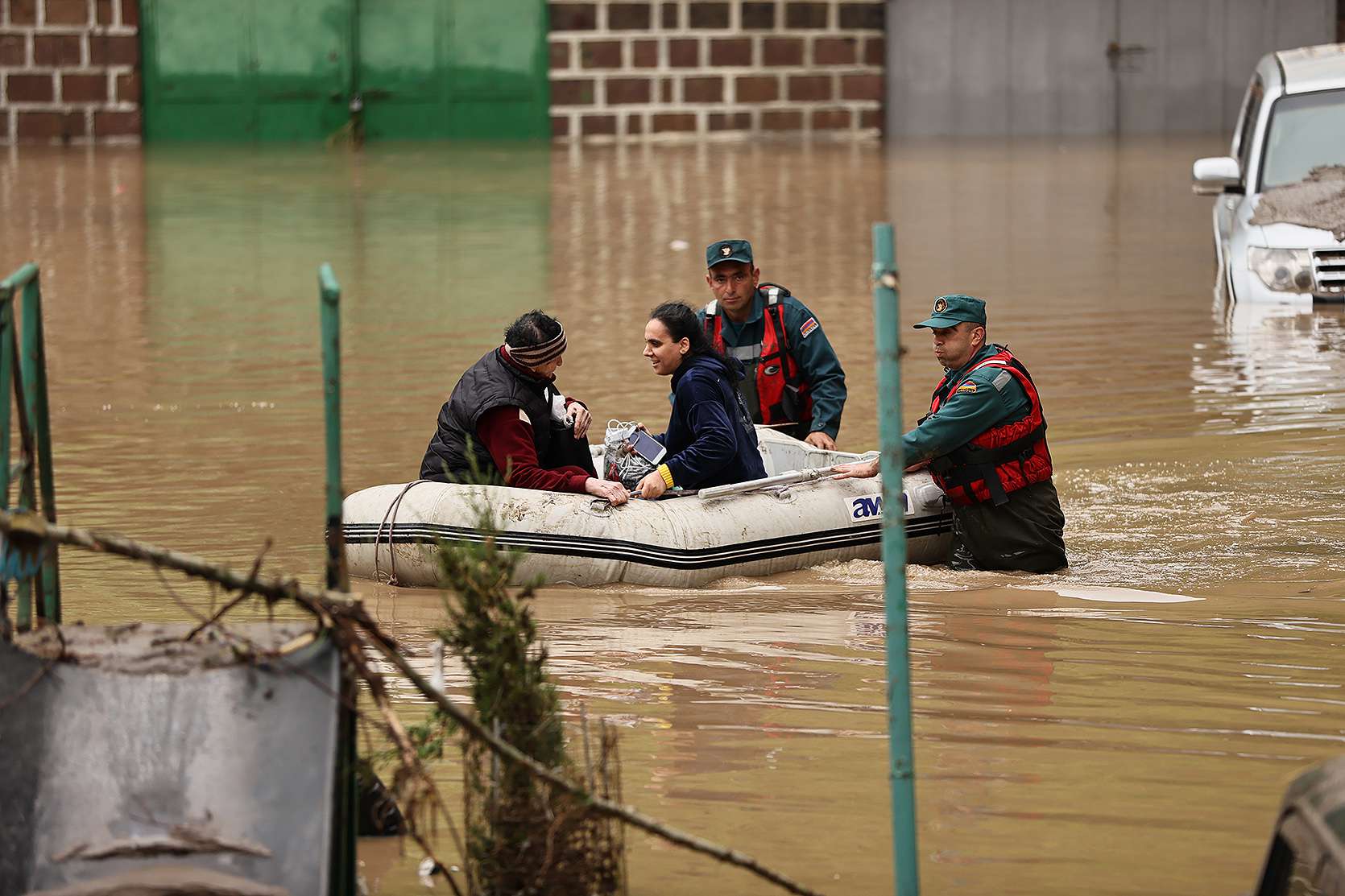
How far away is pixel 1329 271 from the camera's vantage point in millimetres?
12062

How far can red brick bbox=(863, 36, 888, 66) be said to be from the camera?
2622 cm

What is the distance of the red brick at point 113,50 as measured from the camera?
2477cm

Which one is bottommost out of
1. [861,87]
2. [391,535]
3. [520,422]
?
[391,535]

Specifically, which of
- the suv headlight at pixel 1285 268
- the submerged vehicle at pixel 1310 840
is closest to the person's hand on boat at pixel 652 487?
the submerged vehicle at pixel 1310 840

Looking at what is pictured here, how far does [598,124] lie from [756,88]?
2.26 m

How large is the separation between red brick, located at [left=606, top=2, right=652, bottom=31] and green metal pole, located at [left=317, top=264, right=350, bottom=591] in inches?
873

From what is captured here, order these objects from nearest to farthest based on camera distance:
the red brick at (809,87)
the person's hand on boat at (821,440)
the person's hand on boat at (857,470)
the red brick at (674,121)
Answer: the person's hand on boat at (857,470) → the person's hand on boat at (821,440) → the red brick at (674,121) → the red brick at (809,87)

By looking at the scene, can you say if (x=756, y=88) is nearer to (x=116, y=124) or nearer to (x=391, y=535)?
(x=116, y=124)

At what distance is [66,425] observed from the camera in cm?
1032

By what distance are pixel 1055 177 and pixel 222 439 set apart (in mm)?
14509

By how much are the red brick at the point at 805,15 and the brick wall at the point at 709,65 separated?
1 cm

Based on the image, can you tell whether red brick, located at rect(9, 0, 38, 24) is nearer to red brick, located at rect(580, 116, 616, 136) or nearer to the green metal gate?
the green metal gate

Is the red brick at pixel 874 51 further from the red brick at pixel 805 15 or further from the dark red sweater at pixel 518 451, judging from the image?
the dark red sweater at pixel 518 451

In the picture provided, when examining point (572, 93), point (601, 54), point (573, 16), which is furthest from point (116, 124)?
→ point (601, 54)
